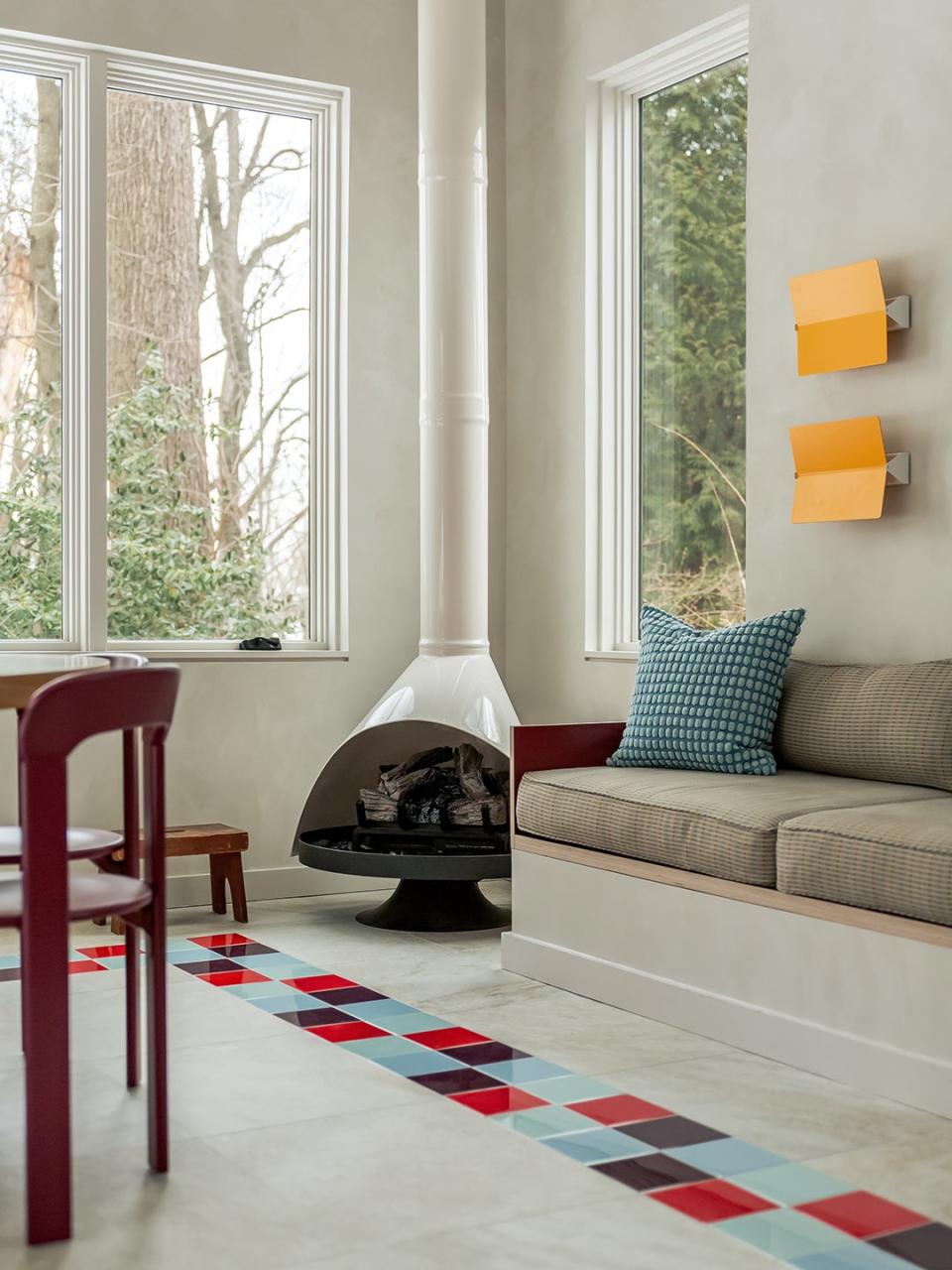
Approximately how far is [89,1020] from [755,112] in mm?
3070

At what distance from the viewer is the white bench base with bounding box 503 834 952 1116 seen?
279 centimetres

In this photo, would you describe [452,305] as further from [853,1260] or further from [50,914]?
[853,1260]

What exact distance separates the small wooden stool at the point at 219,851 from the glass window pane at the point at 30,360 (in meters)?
→ 0.82

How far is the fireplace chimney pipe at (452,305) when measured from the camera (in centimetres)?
468

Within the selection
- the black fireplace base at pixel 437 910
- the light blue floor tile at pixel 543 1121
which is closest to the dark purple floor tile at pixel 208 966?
the black fireplace base at pixel 437 910

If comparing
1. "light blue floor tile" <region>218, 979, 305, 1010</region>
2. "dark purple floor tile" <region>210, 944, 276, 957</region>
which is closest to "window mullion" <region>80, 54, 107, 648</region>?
"dark purple floor tile" <region>210, 944, 276, 957</region>

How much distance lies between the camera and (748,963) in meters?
3.19

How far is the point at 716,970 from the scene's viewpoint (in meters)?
3.28

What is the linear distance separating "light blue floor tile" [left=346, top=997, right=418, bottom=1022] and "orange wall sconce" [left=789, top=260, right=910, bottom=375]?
199cm

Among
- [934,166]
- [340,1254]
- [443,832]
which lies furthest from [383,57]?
[340,1254]

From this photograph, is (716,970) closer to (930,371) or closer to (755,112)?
(930,371)

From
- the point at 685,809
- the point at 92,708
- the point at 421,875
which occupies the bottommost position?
the point at 421,875

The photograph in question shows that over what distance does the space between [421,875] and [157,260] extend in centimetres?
228

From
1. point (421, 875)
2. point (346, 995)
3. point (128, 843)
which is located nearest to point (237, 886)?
point (421, 875)
